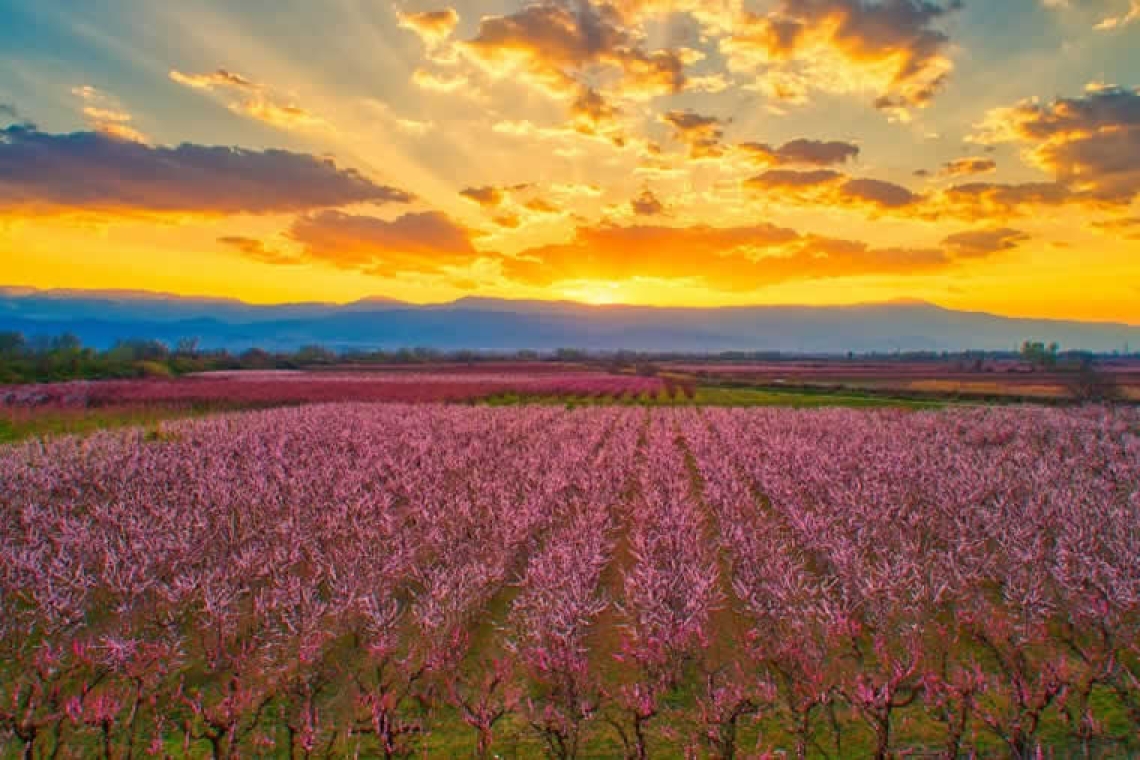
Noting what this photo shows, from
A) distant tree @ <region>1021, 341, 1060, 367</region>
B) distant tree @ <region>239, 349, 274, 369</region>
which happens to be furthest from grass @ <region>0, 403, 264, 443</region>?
distant tree @ <region>1021, 341, 1060, 367</region>

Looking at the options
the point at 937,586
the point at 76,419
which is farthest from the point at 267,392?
the point at 937,586

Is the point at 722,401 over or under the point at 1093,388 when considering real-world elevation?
under

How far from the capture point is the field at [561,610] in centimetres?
764

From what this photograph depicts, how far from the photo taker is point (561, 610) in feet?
29.8

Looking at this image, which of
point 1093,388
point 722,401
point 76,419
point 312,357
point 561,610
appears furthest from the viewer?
point 312,357

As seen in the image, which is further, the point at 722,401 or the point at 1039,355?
the point at 1039,355

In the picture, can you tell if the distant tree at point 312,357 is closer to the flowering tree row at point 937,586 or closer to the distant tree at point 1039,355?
the flowering tree row at point 937,586

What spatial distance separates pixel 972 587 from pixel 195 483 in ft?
68.0

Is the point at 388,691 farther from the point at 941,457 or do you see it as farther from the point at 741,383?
the point at 741,383

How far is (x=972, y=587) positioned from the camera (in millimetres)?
12297

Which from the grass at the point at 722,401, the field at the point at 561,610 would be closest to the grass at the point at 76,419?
the field at the point at 561,610

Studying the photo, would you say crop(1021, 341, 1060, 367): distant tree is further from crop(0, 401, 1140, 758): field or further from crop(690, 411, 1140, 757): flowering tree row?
crop(0, 401, 1140, 758): field

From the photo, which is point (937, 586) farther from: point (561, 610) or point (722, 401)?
A: point (722, 401)

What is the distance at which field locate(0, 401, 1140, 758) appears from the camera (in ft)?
25.1
